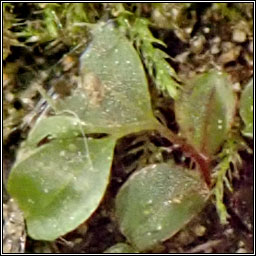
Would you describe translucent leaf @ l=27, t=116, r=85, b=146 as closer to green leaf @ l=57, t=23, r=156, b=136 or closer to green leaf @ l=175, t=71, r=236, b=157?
green leaf @ l=57, t=23, r=156, b=136

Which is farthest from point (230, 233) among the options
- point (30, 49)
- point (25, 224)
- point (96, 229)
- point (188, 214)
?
point (30, 49)

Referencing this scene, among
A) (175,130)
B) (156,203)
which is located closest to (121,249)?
(156,203)

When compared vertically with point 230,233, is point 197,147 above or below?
above

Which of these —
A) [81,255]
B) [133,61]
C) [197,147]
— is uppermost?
[133,61]

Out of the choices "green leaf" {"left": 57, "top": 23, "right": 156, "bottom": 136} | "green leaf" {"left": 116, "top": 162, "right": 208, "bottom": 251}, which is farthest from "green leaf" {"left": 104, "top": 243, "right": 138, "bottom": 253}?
"green leaf" {"left": 57, "top": 23, "right": 156, "bottom": 136}

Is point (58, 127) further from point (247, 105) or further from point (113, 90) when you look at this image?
point (247, 105)

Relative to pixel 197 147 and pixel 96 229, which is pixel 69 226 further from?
pixel 197 147

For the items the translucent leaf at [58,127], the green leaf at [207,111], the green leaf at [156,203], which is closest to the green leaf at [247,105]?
the green leaf at [207,111]
